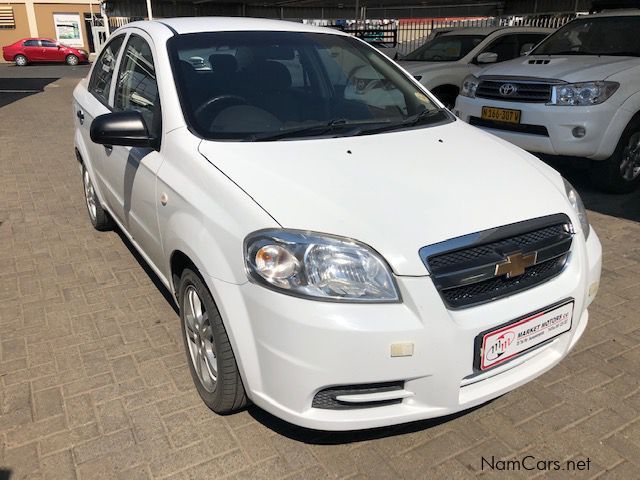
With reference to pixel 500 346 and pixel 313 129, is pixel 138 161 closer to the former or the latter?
pixel 313 129

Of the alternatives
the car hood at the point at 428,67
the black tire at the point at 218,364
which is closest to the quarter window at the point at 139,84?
the black tire at the point at 218,364

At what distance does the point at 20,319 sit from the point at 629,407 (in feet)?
11.3

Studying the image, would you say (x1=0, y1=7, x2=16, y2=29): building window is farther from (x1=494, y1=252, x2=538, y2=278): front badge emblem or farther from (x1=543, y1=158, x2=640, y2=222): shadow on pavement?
(x1=494, y1=252, x2=538, y2=278): front badge emblem

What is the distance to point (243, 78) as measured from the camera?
3.02 meters

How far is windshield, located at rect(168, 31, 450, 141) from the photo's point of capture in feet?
9.09

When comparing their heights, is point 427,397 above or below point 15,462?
above

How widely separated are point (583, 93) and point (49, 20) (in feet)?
117

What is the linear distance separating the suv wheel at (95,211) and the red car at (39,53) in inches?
1084

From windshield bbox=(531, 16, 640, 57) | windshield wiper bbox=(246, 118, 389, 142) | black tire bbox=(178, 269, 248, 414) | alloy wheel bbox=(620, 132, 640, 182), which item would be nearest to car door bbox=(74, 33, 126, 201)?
windshield wiper bbox=(246, 118, 389, 142)

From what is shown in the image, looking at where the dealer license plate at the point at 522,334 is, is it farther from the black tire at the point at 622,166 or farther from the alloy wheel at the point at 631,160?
the alloy wheel at the point at 631,160

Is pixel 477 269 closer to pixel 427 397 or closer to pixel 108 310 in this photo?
pixel 427 397

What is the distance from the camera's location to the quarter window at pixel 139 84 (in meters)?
2.95

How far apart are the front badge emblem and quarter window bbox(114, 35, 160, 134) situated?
1.81 meters

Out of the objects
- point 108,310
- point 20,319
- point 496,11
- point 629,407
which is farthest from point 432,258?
point 496,11
